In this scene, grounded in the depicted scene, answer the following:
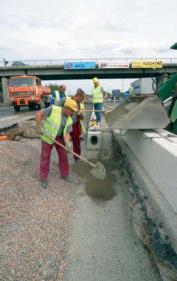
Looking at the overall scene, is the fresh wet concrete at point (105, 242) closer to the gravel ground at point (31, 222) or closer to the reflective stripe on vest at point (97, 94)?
the gravel ground at point (31, 222)

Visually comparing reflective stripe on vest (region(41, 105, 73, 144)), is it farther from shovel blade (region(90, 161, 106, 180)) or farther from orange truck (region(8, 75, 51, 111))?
orange truck (region(8, 75, 51, 111))

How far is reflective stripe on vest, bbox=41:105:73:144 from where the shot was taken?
6.48 meters

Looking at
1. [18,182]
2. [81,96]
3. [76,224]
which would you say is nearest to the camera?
[76,224]

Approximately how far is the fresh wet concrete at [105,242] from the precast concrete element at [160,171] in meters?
0.51

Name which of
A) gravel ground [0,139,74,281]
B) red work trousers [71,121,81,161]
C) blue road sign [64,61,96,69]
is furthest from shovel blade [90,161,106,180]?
blue road sign [64,61,96,69]

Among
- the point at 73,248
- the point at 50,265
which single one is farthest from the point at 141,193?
the point at 50,265

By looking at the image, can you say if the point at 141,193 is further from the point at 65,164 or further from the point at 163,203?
the point at 65,164

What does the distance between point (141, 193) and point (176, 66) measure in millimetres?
51537

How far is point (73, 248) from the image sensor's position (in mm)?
4223

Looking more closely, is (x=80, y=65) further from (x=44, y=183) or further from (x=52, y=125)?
(x=44, y=183)

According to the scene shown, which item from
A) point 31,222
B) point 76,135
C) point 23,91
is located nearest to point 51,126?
point 76,135

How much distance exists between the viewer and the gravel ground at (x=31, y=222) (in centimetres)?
373

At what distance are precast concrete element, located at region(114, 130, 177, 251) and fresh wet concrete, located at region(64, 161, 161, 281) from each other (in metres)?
Answer: 0.51

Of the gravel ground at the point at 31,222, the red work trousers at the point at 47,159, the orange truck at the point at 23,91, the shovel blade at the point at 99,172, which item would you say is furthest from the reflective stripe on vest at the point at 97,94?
the orange truck at the point at 23,91
